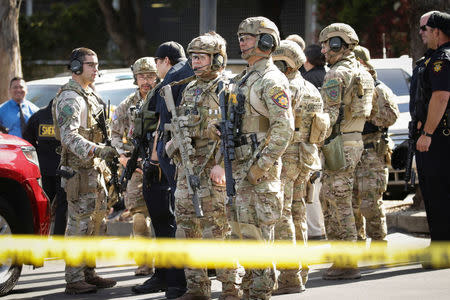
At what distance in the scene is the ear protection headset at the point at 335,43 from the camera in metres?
9.39

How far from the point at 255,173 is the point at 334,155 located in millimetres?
2130

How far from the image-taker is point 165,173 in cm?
857

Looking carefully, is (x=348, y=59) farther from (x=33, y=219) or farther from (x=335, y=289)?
(x=33, y=219)

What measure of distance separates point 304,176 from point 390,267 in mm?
1655

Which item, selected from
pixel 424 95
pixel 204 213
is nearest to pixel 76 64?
pixel 204 213

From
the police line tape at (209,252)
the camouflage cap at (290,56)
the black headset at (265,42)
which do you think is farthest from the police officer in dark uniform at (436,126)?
the black headset at (265,42)

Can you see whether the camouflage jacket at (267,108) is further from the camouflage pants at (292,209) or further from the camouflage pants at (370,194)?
the camouflage pants at (370,194)

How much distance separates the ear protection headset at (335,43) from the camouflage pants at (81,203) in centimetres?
256

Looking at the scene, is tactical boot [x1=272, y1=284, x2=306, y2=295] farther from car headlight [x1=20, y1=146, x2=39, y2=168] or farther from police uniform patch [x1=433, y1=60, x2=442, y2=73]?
car headlight [x1=20, y1=146, x2=39, y2=168]

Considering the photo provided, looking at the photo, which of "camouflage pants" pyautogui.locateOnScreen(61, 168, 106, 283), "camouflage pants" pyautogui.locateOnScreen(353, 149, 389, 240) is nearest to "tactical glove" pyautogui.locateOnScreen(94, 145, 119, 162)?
"camouflage pants" pyautogui.locateOnScreen(61, 168, 106, 283)

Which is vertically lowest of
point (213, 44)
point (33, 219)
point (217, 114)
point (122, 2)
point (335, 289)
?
point (335, 289)

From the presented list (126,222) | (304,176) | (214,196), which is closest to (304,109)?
(304,176)

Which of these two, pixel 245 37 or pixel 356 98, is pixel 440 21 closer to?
pixel 356 98

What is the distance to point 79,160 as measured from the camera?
9008 millimetres
